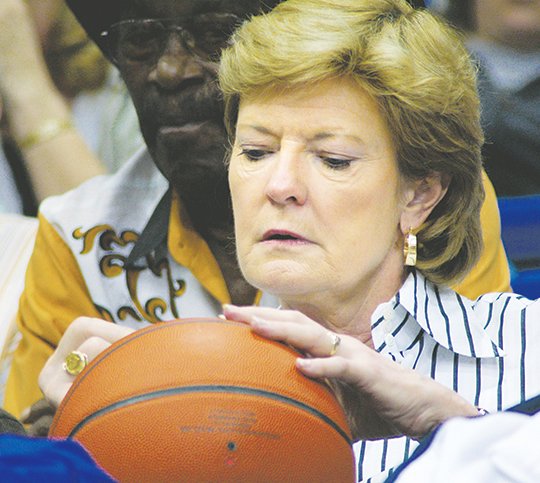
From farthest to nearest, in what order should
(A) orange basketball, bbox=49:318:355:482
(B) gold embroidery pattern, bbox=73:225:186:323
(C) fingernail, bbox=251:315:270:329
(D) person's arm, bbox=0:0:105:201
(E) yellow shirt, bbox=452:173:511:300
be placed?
(D) person's arm, bbox=0:0:105:201
(B) gold embroidery pattern, bbox=73:225:186:323
(E) yellow shirt, bbox=452:173:511:300
(C) fingernail, bbox=251:315:270:329
(A) orange basketball, bbox=49:318:355:482

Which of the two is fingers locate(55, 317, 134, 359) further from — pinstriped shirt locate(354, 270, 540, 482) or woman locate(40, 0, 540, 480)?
pinstriped shirt locate(354, 270, 540, 482)

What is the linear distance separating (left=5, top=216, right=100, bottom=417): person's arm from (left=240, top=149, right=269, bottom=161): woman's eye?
Answer: 2.68ft

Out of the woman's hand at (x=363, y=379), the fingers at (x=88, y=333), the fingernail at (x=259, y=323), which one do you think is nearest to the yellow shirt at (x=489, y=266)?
the woman's hand at (x=363, y=379)

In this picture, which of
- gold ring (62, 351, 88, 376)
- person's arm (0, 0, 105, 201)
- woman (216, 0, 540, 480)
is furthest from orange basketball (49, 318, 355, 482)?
person's arm (0, 0, 105, 201)

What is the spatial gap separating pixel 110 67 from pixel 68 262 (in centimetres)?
75

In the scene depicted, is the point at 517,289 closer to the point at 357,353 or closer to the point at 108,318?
the point at 108,318

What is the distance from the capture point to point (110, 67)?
340cm

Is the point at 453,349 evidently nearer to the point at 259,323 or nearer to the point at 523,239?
the point at 259,323

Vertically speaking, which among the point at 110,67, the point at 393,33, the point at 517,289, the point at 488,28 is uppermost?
the point at 393,33

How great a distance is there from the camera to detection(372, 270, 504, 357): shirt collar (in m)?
2.17

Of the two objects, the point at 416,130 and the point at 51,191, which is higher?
the point at 416,130

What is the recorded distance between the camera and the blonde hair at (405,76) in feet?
6.95

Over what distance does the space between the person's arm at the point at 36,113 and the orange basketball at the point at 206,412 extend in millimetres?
1733

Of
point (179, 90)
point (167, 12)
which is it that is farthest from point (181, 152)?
point (167, 12)
